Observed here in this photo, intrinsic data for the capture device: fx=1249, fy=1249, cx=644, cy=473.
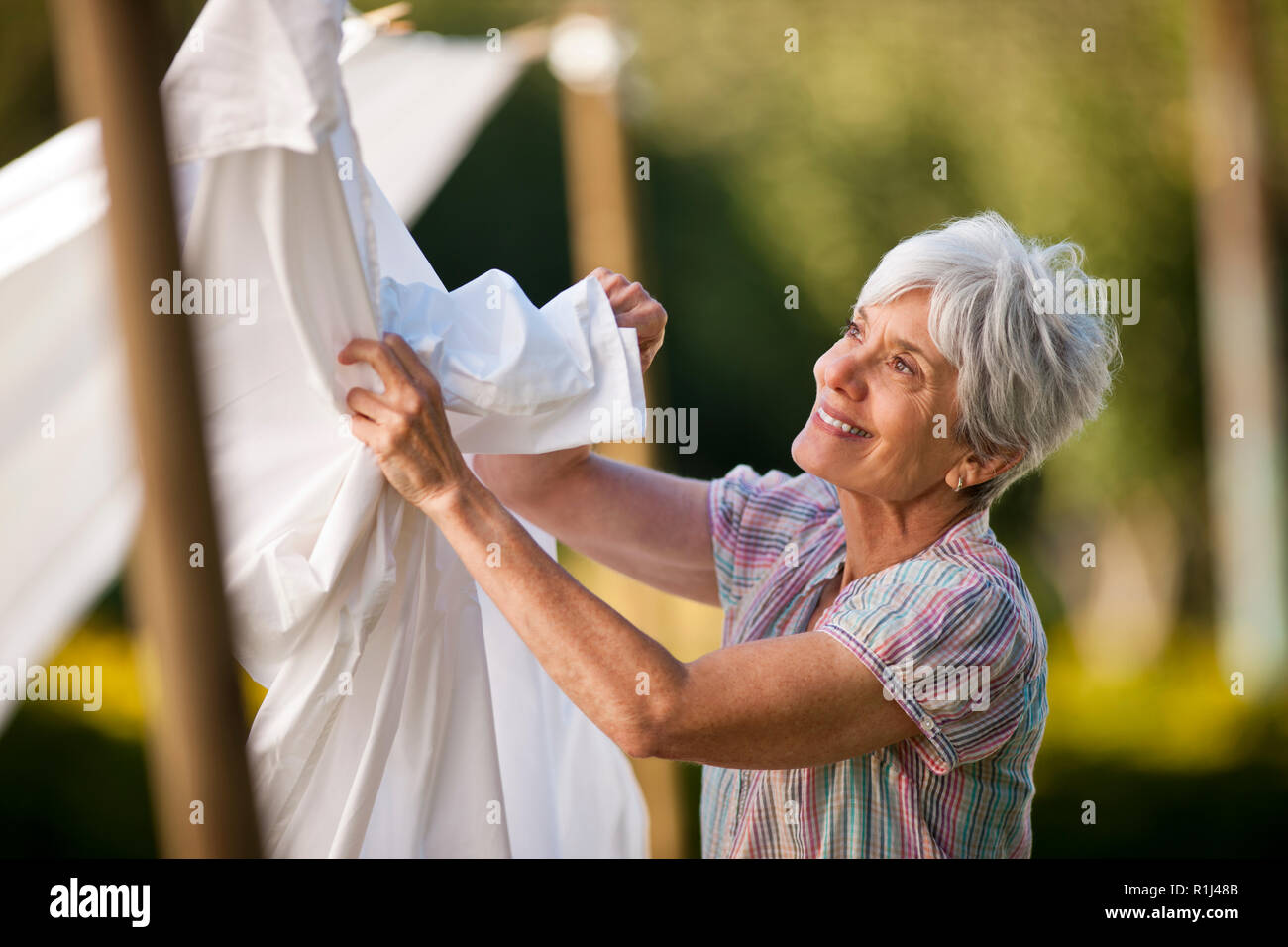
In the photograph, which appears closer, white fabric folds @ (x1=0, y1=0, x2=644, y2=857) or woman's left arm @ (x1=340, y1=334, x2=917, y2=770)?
white fabric folds @ (x1=0, y1=0, x2=644, y2=857)

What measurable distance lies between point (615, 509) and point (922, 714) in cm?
56

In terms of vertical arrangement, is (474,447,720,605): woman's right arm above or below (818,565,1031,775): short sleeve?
above

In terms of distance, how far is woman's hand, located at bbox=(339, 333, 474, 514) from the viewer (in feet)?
4.18

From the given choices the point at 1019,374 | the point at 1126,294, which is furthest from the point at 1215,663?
the point at 1019,374

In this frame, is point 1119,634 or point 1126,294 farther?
point 1119,634

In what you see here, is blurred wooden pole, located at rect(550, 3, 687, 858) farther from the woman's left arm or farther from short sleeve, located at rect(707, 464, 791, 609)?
the woman's left arm

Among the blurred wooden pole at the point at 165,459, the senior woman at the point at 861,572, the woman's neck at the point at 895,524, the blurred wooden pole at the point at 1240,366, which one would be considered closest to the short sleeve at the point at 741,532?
the senior woman at the point at 861,572

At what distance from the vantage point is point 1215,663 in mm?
5008

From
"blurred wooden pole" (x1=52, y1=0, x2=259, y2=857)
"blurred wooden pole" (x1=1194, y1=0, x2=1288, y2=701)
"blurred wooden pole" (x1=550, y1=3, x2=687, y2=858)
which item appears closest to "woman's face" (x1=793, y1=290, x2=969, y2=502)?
"blurred wooden pole" (x1=52, y1=0, x2=259, y2=857)

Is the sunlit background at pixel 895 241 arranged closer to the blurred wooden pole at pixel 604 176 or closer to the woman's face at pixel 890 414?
the blurred wooden pole at pixel 604 176

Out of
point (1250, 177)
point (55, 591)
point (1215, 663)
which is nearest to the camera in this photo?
point (55, 591)

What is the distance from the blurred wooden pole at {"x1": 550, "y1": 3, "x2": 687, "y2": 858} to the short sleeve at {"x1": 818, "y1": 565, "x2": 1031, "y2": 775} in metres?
2.09

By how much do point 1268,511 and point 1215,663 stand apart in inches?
25.9
